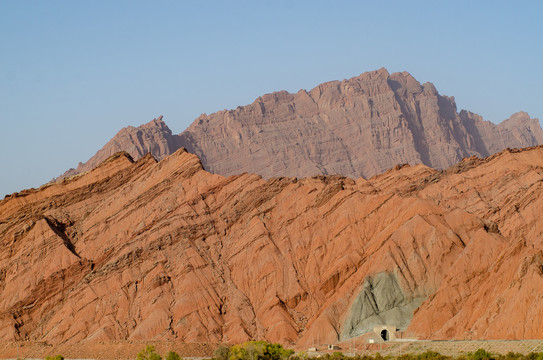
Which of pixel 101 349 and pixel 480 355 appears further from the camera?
pixel 101 349

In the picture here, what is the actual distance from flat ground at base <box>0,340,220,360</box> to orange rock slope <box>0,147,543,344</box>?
4.22 m

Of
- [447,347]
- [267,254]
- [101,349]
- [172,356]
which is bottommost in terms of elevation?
[447,347]

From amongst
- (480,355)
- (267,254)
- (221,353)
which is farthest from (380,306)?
(480,355)

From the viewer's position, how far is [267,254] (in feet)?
472

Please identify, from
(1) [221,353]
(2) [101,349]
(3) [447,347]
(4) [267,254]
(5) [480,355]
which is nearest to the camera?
(5) [480,355]

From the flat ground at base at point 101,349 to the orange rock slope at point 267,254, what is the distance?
166 inches

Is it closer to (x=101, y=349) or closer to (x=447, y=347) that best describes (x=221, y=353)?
(x=101, y=349)

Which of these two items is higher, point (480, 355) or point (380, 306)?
point (380, 306)

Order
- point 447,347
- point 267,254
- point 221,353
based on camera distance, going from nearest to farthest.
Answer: point 447,347, point 221,353, point 267,254

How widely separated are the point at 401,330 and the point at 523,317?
1822cm

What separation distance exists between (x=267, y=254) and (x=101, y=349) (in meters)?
24.5

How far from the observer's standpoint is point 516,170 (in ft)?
529

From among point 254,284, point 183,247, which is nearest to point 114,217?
point 183,247

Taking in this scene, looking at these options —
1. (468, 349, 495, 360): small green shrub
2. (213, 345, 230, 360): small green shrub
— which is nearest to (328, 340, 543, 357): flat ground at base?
(468, 349, 495, 360): small green shrub
